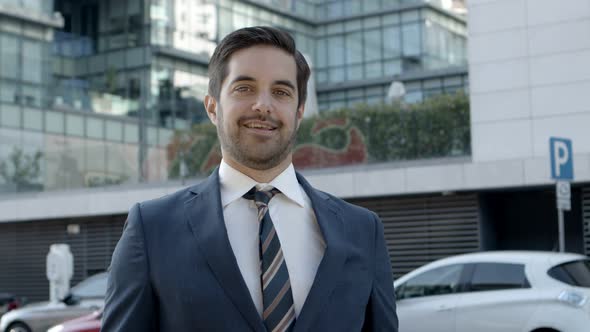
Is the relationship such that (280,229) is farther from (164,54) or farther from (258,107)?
(164,54)

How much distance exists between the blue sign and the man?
1083 centimetres

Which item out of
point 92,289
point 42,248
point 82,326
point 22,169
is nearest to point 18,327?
point 92,289

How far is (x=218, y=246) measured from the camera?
2.50 m

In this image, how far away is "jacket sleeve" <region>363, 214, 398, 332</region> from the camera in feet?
8.79

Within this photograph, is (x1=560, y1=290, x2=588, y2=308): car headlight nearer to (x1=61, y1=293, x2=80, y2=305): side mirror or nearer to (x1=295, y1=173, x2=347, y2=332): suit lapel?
(x1=295, y1=173, x2=347, y2=332): suit lapel

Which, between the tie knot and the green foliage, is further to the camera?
the green foliage

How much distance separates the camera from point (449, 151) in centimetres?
1986

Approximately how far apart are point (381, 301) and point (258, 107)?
67cm

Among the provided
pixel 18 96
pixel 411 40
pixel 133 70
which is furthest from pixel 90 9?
pixel 411 40

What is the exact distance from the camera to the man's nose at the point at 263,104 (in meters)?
2.59

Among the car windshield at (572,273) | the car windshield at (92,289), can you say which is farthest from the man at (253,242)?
the car windshield at (92,289)

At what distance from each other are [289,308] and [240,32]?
797 mm

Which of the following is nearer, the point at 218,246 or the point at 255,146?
the point at 218,246

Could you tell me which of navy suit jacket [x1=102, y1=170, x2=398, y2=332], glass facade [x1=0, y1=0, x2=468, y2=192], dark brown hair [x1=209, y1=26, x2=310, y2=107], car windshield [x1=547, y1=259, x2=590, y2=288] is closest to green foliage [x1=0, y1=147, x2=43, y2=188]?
glass facade [x1=0, y1=0, x2=468, y2=192]
